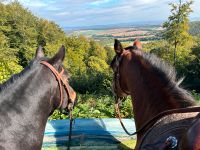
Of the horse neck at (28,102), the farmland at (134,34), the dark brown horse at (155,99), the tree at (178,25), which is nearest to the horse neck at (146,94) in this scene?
the dark brown horse at (155,99)

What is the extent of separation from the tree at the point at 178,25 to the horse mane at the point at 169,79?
62.8 ft

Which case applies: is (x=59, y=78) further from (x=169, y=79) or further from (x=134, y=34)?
(x=134, y=34)

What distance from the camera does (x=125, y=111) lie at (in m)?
9.07

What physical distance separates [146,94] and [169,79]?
1.37ft

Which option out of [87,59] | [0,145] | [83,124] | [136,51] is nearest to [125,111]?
[83,124]

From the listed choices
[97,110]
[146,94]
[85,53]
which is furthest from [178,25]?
[85,53]

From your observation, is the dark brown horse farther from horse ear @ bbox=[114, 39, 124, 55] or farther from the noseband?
the noseband

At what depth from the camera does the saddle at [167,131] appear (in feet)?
8.48

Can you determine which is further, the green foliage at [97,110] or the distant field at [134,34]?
the distant field at [134,34]

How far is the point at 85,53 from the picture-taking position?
62.3m

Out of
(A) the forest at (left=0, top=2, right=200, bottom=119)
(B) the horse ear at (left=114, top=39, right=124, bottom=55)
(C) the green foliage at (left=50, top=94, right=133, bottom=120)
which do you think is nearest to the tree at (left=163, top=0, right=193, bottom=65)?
(A) the forest at (left=0, top=2, right=200, bottom=119)

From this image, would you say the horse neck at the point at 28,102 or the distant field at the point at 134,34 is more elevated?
the horse neck at the point at 28,102

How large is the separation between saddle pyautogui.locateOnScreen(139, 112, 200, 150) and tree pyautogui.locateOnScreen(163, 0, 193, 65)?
20169 millimetres

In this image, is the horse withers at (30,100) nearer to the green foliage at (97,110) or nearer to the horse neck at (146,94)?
the horse neck at (146,94)
